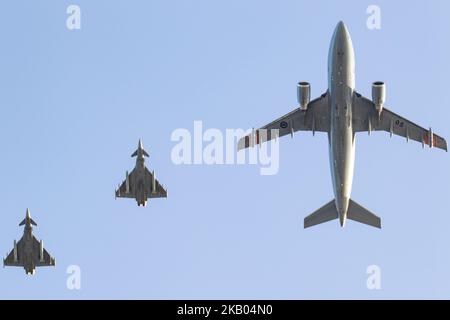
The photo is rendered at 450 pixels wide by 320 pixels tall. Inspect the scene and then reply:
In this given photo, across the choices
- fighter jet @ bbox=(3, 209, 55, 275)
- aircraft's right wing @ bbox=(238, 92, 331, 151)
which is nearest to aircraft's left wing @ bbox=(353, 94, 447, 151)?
aircraft's right wing @ bbox=(238, 92, 331, 151)

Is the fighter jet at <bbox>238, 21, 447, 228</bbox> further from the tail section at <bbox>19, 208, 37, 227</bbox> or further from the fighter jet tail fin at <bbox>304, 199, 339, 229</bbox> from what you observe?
the tail section at <bbox>19, 208, 37, 227</bbox>

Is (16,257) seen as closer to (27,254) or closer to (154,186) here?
(27,254)

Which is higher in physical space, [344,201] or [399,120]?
[399,120]

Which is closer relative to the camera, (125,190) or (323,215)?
(323,215)

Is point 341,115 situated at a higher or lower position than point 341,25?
lower

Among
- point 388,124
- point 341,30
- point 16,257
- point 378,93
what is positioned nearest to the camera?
point 341,30

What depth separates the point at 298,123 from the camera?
83.8 metres

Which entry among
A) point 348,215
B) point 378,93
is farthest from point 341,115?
point 348,215

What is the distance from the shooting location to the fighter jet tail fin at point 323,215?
83.8m

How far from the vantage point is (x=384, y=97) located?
79.2m

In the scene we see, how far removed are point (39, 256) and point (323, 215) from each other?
21.3m
